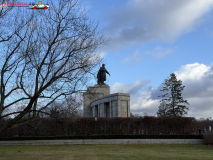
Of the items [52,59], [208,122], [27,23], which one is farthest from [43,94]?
[208,122]

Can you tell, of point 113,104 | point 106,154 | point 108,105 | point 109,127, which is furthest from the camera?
point 108,105

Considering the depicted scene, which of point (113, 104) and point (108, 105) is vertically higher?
point (108, 105)

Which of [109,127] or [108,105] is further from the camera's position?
[108,105]

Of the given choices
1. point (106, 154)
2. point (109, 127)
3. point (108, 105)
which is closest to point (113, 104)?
point (108, 105)

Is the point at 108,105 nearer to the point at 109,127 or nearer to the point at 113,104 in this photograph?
the point at 113,104

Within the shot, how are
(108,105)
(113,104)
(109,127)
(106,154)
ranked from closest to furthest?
(106,154), (109,127), (113,104), (108,105)

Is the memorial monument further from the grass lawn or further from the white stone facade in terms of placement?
the grass lawn

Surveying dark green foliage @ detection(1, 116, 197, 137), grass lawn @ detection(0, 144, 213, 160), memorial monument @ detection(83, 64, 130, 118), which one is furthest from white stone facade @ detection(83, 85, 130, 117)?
grass lawn @ detection(0, 144, 213, 160)

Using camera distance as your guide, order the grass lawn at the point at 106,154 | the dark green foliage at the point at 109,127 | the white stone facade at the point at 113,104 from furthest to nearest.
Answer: the white stone facade at the point at 113,104 → the dark green foliage at the point at 109,127 → the grass lawn at the point at 106,154

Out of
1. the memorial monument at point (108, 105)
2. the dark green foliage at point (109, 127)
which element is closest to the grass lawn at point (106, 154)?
the dark green foliage at point (109, 127)

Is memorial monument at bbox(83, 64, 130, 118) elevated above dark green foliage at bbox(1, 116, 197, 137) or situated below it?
above

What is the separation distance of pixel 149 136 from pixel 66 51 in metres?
15.6

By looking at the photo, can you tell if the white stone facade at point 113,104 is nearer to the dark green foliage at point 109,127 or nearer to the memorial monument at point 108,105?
the memorial monument at point 108,105

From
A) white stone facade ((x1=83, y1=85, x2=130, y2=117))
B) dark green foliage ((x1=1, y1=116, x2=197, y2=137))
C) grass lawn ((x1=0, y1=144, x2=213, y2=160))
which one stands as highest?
white stone facade ((x1=83, y1=85, x2=130, y2=117))
